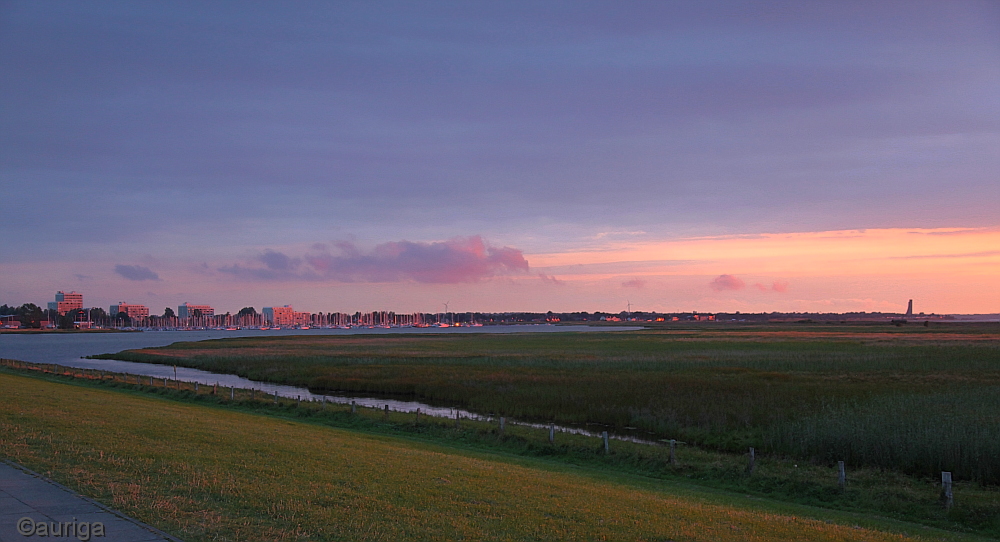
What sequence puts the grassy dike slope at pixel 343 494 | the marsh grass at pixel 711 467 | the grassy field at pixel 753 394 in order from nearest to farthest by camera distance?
the grassy dike slope at pixel 343 494 < the marsh grass at pixel 711 467 < the grassy field at pixel 753 394

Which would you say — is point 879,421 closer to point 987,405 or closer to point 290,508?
point 987,405

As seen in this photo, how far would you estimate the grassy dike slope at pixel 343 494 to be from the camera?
9422 mm

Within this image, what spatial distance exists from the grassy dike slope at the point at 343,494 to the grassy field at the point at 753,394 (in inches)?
325


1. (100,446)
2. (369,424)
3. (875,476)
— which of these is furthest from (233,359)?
(875,476)

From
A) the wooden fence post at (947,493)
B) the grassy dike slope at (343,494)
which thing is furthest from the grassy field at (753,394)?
the grassy dike slope at (343,494)

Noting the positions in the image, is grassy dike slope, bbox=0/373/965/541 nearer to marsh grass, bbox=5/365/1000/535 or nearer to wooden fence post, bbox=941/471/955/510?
wooden fence post, bbox=941/471/955/510

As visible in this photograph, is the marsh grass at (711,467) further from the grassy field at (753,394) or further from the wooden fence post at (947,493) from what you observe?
the grassy field at (753,394)

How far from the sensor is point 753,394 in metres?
35.8

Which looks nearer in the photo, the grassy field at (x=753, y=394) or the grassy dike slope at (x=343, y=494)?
the grassy dike slope at (x=343, y=494)

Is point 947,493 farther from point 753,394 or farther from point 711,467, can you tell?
point 753,394

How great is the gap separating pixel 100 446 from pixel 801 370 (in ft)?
156

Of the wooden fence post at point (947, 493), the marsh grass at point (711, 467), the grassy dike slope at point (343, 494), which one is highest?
the grassy dike slope at point (343, 494)

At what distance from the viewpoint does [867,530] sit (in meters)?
12.6

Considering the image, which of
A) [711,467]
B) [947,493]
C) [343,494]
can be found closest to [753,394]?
[711,467]
